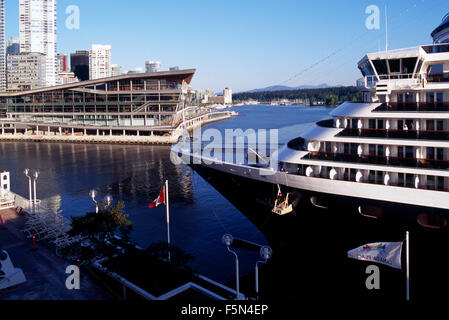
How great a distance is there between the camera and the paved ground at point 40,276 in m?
13.0

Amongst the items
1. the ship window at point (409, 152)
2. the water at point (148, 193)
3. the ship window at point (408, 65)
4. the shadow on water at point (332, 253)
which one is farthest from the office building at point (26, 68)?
the ship window at point (409, 152)

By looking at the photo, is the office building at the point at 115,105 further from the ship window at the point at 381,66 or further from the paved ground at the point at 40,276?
the ship window at the point at 381,66

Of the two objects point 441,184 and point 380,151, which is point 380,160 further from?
point 441,184

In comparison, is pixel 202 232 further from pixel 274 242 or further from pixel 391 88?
pixel 391 88

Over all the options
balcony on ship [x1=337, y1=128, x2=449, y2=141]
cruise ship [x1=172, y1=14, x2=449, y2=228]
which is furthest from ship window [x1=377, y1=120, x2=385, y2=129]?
balcony on ship [x1=337, y1=128, x2=449, y2=141]

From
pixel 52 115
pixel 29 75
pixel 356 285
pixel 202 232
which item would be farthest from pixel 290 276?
pixel 29 75

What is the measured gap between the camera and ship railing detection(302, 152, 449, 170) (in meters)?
14.1

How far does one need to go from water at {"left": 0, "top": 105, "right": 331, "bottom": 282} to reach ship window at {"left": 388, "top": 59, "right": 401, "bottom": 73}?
10090mm

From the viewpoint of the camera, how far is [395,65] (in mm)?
15625

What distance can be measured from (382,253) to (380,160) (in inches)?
143

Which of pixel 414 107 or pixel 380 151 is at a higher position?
pixel 414 107

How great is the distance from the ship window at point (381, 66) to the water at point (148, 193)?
9.82 metres

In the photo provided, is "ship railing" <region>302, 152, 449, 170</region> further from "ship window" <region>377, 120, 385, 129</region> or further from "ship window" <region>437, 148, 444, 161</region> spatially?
"ship window" <region>377, 120, 385, 129</region>

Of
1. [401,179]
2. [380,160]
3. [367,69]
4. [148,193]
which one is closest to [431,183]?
[401,179]
